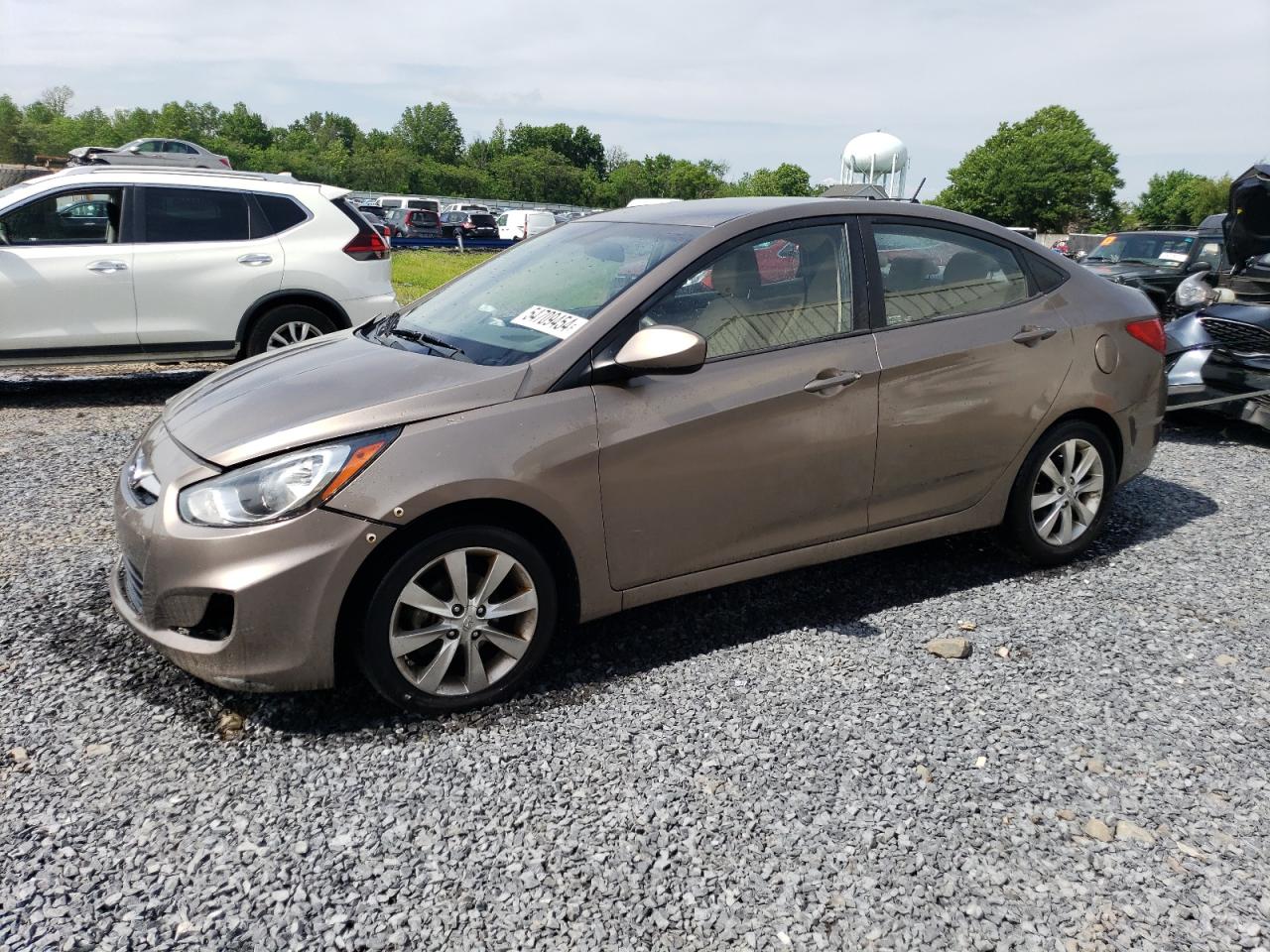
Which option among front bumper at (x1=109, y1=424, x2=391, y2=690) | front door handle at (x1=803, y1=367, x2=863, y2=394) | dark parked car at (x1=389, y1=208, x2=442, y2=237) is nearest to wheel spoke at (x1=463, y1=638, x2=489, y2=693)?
front bumper at (x1=109, y1=424, x2=391, y2=690)

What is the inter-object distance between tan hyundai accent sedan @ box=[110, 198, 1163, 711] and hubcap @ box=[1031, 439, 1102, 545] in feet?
0.05

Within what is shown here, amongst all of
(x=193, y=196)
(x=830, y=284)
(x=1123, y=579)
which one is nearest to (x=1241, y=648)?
(x=1123, y=579)

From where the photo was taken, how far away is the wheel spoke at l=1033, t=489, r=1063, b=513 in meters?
4.51

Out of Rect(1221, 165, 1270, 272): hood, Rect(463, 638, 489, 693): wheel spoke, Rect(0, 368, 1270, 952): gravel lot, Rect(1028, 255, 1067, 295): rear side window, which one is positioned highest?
Rect(1221, 165, 1270, 272): hood

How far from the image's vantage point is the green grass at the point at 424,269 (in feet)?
56.9

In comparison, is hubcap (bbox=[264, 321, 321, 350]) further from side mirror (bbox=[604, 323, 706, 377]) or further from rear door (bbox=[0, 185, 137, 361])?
side mirror (bbox=[604, 323, 706, 377])

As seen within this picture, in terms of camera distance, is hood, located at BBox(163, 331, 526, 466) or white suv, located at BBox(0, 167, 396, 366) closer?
hood, located at BBox(163, 331, 526, 466)

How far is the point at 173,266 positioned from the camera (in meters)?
8.07

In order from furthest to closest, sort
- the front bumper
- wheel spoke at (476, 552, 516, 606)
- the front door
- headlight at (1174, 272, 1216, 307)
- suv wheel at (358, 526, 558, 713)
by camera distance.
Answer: headlight at (1174, 272, 1216, 307)
the front door
wheel spoke at (476, 552, 516, 606)
suv wheel at (358, 526, 558, 713)
the front bumper

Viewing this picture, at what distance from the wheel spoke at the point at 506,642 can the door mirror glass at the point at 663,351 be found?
0.98 meters

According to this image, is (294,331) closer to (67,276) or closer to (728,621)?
(67,276)

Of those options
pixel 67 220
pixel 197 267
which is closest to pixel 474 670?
pixel 197 267

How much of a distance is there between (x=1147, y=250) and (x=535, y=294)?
14.6 metres

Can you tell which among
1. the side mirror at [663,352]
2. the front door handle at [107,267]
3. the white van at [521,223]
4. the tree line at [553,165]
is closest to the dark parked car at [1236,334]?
the side mirror at [663,352]
